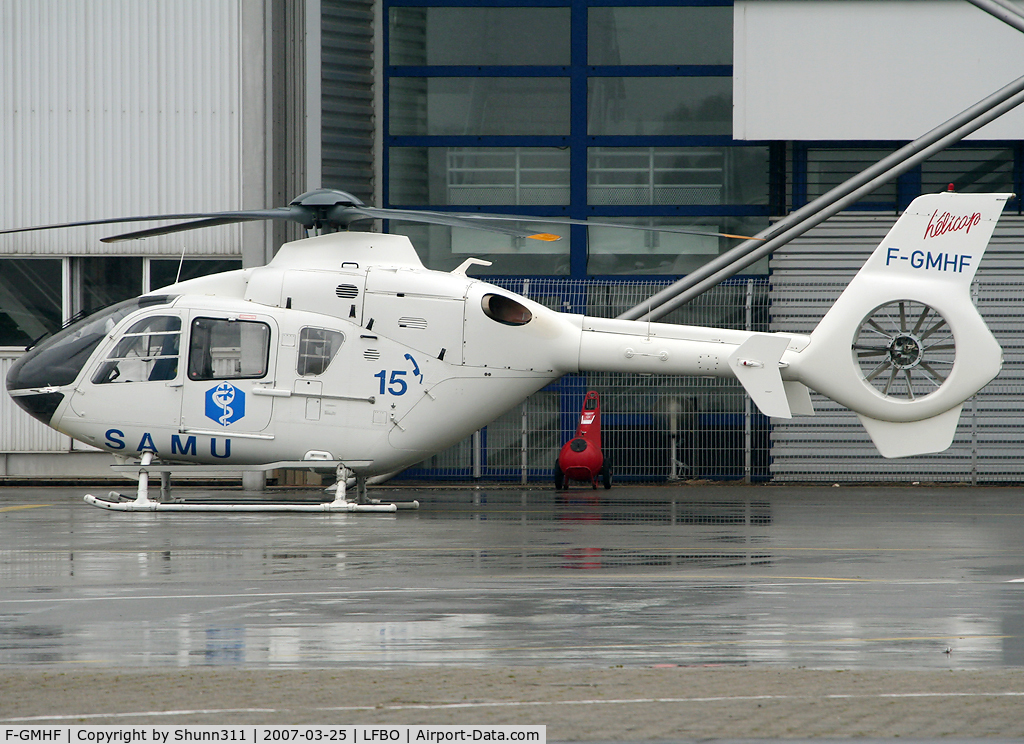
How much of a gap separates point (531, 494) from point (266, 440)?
5056 millimetres

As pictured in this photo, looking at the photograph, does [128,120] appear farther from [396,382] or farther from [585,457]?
[585,457]

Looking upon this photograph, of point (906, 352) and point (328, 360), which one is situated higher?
point (906, 352)

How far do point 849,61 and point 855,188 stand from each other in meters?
2.52

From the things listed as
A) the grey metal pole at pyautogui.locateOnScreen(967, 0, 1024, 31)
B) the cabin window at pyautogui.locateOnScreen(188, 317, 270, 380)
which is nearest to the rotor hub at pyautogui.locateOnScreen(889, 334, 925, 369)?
the grey metal pole at pyautogui.locateOnScreen(967, 0, 1024, 31)

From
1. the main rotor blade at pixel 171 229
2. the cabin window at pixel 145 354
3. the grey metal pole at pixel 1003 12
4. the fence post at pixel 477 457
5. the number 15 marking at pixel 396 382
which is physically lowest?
the fence post at pixel 477 457

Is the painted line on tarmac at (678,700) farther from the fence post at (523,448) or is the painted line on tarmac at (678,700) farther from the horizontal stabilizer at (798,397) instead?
the fence post at (523,448)

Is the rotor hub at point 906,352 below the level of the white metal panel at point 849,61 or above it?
below

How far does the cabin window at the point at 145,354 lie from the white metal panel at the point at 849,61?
10259 mm

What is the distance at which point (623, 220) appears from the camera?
21.9m

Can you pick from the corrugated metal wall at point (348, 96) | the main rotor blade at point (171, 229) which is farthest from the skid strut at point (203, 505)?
the corrugated metal wall at point (348, 96)

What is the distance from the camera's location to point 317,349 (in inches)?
578

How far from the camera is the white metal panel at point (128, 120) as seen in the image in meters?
20.5
